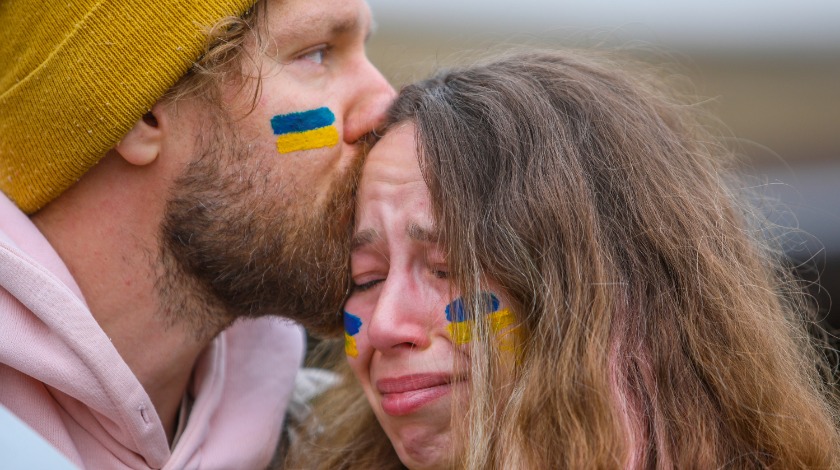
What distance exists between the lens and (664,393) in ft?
6.77

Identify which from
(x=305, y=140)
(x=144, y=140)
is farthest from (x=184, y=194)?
(x=305, y=140)

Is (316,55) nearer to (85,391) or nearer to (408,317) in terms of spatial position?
(408,317)

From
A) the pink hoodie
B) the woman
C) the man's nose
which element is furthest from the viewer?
the man's nose

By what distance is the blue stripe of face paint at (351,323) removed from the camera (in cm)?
245

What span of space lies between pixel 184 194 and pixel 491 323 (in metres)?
0.92

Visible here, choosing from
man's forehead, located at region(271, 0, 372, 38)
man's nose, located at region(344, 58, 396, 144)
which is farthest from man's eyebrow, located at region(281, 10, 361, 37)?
man's nose, located at region(344, 58, 396, 144)

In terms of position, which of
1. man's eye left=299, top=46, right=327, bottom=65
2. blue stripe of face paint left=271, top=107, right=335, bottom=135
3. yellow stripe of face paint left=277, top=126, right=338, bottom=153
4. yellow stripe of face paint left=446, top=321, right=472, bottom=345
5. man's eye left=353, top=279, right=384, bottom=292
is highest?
man's eye left=299, top=46, right=327, bottom=65

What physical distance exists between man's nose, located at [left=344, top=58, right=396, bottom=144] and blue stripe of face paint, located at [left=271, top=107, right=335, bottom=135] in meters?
0.07

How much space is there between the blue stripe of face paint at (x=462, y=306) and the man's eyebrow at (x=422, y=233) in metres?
0.16

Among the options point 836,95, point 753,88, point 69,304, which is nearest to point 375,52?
point 753,88

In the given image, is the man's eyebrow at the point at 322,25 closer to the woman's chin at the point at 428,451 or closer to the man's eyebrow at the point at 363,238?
the man's eyebrow at the point at 363,238

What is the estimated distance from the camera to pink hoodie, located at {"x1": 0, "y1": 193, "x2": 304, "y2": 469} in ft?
7.02

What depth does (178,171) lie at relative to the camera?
98.1 inches

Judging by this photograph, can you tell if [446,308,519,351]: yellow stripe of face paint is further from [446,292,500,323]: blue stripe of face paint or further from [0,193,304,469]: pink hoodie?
[0,193,304,469]: pink hoodie
